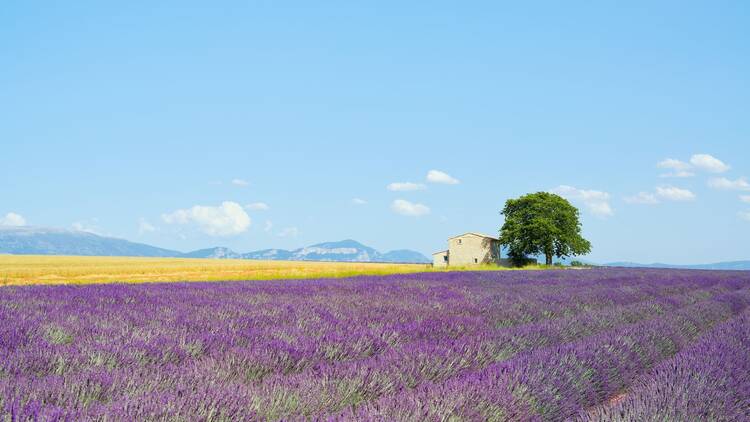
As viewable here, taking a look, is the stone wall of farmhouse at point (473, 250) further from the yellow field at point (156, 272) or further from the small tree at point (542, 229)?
the yellow field at point (156, 272)

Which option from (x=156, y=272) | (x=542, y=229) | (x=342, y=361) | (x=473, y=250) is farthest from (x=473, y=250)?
(x=342, y=361)

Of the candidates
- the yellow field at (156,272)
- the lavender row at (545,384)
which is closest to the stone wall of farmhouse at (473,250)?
the yellow field at (156,272)

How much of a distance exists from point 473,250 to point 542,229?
616 centimetres

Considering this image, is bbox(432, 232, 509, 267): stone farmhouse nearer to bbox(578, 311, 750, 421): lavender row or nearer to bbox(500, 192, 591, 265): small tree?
bbox(500, 192, 591, 265): small tree

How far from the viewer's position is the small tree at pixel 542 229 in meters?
43.8

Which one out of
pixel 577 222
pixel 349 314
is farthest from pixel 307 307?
pixel 577 222

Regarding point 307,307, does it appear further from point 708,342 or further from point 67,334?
point 708,342

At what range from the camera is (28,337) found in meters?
4.41

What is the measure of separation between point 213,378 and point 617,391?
3.39 metres

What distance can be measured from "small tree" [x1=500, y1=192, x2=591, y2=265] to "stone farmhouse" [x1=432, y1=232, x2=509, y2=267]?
1209 millimetres

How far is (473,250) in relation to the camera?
154ft

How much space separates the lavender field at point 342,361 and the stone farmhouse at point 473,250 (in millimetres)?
38947

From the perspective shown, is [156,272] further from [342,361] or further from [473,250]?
[342,361]

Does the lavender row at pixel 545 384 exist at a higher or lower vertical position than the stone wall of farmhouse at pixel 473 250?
lower
